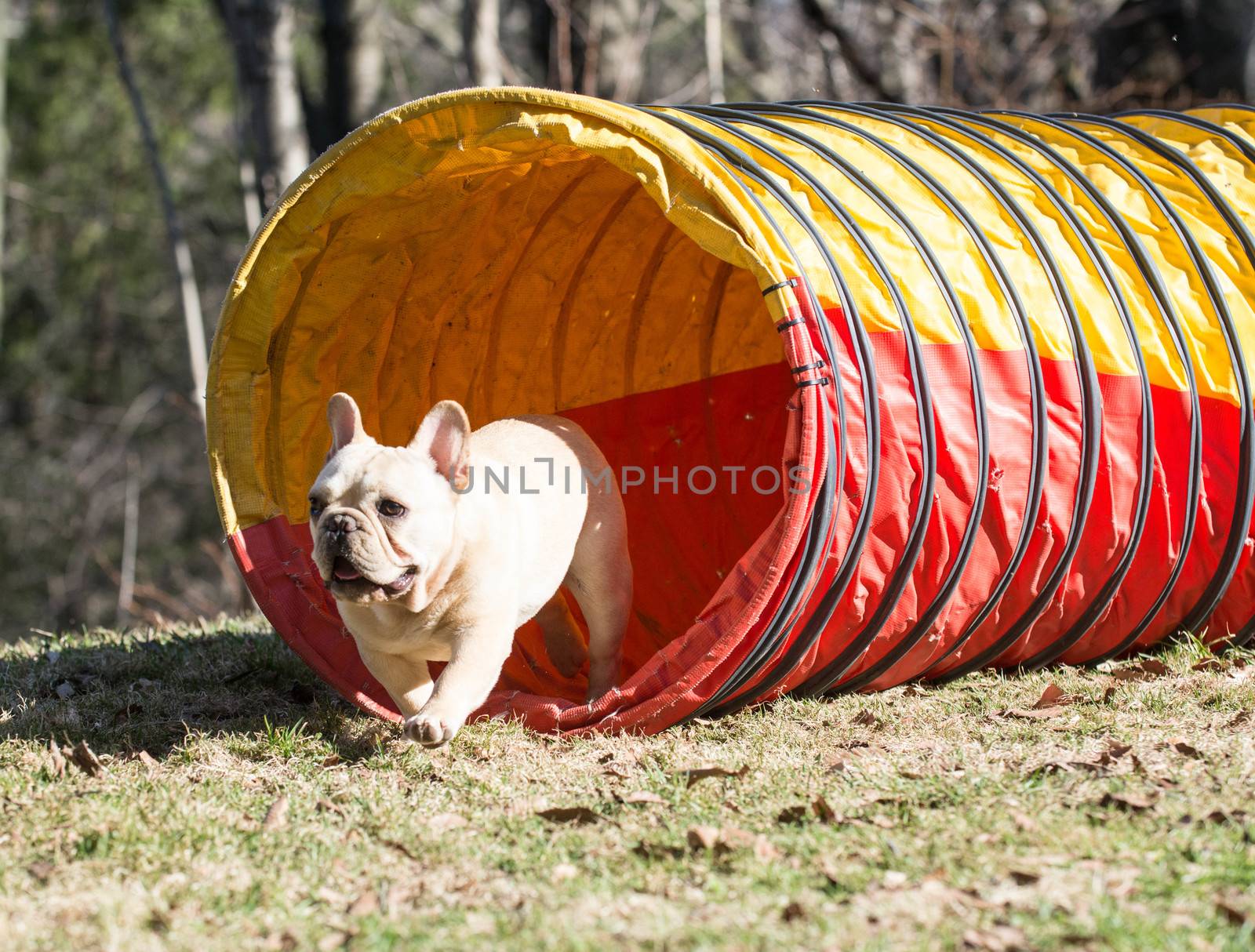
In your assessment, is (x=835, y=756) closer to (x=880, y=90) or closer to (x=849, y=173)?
(x=849, y=173)

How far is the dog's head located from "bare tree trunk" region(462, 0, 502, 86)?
25.9ft

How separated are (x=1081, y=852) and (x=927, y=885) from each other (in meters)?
0.48

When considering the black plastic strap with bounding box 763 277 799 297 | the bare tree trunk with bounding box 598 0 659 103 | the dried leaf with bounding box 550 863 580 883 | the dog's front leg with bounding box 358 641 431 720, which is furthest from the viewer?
the bare tree trunk with bounding box 598 0 659 103

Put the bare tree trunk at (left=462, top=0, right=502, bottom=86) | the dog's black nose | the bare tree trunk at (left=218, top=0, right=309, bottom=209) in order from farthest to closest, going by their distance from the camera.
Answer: the bare tree trunk at (left=462, top=0, right=502, bottom=86), the bare tree trunk at (left=218, top=0, right=309, bottom=209), the dog's black nose

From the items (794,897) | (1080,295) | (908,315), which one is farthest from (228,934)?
(1080,295)

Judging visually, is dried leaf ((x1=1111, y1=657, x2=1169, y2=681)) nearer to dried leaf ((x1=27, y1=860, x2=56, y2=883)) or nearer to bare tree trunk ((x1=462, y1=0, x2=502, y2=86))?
dried leaf ((x1=27, y1=860, x2=56, y2=883))

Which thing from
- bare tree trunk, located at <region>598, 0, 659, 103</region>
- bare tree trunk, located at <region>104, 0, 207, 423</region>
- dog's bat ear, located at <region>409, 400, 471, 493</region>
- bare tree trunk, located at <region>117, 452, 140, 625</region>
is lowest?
bare tree trunk, located at <region>117, 452, 140, 625</region>

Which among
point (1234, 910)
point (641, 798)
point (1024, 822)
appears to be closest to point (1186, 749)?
point (1024, 822)

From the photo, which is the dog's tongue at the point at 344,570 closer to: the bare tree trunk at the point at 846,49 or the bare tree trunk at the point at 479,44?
the bare tree trunk at the point at 479,44

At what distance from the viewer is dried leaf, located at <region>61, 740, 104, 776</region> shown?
466cm

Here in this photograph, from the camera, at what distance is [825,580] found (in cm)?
492

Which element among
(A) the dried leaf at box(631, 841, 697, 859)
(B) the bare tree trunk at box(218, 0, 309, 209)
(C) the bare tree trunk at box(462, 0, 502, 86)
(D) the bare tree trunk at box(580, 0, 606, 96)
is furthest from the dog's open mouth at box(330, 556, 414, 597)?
(D) the bare tree trunk at box(580, 0, 606, 96)

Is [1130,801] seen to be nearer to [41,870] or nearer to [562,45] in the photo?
[41,870]

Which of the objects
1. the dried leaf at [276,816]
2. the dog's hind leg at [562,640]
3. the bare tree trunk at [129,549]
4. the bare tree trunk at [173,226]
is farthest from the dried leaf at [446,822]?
the bare tree trunk at [173,226]
